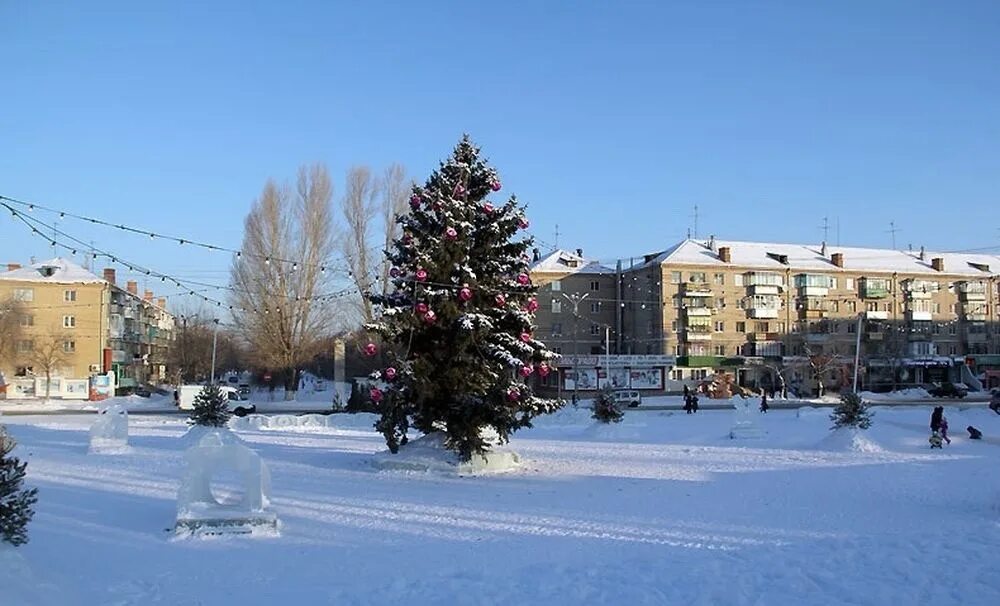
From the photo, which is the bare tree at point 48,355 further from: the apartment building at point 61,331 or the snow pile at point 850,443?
the snow pile at point 850,443

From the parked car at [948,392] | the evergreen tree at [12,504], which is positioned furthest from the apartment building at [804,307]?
the evergreen tree at [12,504]

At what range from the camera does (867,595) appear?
25.3 feet

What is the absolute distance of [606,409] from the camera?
1244 inches

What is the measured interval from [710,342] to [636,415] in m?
40.7

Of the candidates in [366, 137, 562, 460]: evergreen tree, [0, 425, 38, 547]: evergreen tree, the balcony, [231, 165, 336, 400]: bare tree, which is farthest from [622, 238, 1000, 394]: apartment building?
[0, 425, 38, 547]: evergreen tree

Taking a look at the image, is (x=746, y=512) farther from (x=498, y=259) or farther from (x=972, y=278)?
(x=972, y=278)

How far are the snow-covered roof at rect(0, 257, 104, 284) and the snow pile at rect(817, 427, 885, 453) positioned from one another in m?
62.4

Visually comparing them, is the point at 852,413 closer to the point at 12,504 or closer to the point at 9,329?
the point at 12,504

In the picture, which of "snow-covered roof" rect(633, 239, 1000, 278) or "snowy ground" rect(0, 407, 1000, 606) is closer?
"snowy ground" rect(0, 407, 1000, 606)

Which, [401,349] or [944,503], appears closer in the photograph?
[944,503]

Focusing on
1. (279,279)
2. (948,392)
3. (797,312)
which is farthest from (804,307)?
(279,279)

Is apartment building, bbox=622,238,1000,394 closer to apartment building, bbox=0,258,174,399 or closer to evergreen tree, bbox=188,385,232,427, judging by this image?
apartment building, bbox=0,258,174,399

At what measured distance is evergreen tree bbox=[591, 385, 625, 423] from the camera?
31.6 meters

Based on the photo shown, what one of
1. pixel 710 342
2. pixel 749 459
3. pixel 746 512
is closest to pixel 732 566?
pixel 746 512
